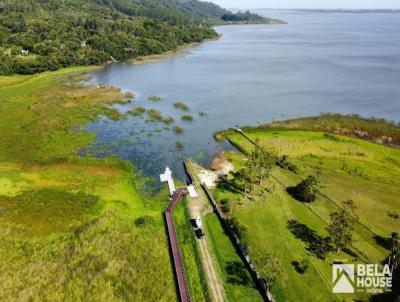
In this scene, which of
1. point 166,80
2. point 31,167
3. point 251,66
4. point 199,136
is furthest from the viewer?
point 251,66

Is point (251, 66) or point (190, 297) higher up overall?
point (251, 66)

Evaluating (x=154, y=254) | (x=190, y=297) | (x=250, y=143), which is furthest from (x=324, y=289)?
(x=250, y=143)

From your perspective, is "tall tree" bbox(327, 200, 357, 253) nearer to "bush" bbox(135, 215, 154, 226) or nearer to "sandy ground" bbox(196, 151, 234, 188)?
"sandy ground" bbox(196, 151, 234, 188)

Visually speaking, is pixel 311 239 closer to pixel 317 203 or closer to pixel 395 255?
pixel 395 255

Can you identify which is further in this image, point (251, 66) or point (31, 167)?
point (251, 66)

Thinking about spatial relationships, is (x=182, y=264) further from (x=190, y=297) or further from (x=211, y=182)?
(x=211, y=182)

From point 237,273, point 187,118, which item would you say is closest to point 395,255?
point 237,273

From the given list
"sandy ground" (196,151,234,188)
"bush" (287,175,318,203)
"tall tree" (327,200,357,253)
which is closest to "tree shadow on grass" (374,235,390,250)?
"tall tree" (327,200,357,253)
